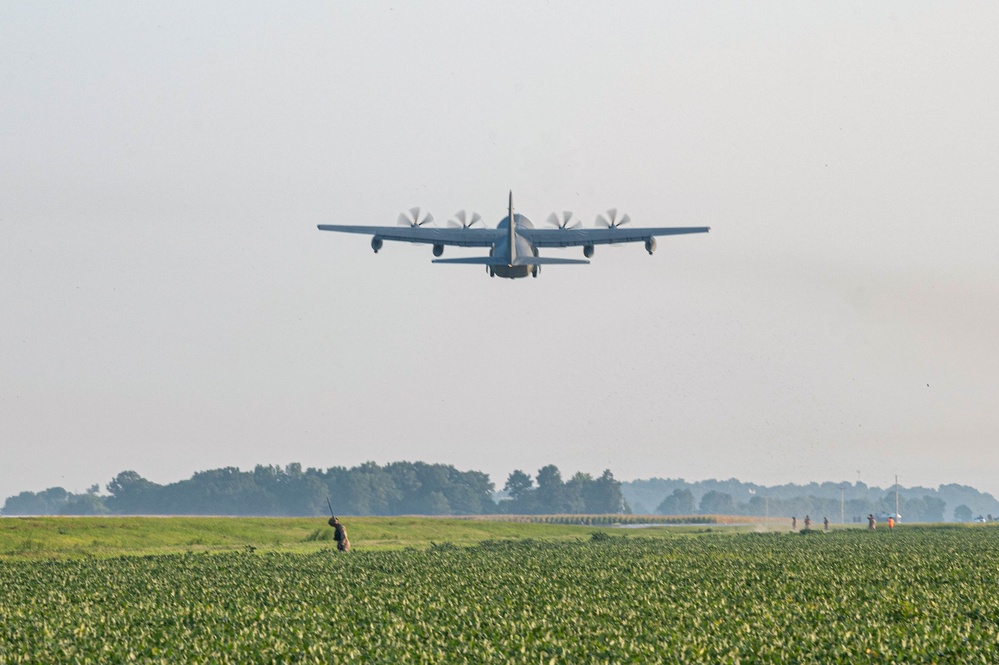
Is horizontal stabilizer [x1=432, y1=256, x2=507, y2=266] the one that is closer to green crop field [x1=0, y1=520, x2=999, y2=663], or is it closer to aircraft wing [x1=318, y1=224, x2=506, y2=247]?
aircraft wing [x1=318, y1=224, x2=506, y2=247]

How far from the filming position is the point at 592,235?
270 ft

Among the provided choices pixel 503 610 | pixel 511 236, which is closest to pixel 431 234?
pixel 511 236

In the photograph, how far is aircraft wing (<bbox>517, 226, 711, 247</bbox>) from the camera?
80.1m

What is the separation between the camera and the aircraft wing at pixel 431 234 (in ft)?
268

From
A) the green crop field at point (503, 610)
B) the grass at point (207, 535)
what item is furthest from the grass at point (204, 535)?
the green crop field at point (503, 610)

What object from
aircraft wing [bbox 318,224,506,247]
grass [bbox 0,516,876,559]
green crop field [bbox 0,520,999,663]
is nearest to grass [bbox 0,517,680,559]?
grass [bbox 0,516,876,559]

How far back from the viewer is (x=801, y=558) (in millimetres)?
59438

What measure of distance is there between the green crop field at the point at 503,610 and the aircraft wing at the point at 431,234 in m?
28.3

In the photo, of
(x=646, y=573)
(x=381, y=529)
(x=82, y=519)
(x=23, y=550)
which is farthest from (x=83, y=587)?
(x=381, y=529)

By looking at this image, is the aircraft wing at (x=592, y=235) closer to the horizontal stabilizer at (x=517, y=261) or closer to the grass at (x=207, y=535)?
the horizontal stabilizer at (x=517, y=261)

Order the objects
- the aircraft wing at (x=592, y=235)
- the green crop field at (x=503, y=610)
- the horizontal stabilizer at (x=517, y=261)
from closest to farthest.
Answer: the green crop field at (x=503, y=610) < the horizontal stabilizer at (x=517, y=261) < the aircraft wing at (x=592, y=235)

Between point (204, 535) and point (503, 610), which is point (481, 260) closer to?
point (204, 535)

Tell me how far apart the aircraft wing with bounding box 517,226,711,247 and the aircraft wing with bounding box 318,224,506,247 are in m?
2.44

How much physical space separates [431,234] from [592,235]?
1127 cm
